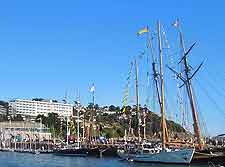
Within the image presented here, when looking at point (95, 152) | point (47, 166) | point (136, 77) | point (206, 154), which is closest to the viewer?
Answer: point (206, 154)

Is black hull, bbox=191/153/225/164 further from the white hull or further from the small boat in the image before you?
the small boat

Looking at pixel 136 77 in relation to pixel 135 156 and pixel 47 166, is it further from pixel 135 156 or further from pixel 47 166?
pixel 47 166

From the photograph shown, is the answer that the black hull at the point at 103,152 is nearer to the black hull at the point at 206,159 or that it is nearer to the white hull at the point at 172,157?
the white hull at the point at 172,157

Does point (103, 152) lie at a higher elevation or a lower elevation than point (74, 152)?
lower

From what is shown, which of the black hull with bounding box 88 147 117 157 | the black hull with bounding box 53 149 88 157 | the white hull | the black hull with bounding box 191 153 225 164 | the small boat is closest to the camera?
the black hull with bounding box 191 153 225 164

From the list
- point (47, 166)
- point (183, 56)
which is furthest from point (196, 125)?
point (47, 166)

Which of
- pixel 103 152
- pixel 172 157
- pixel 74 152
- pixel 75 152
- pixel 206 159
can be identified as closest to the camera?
pixel 206 159

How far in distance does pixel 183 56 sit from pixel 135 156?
2610 centimetres

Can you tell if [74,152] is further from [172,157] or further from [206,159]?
[206,159]

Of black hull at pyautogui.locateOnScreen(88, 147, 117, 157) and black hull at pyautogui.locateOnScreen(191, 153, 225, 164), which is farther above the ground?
black hull at pyautogui.locateOnScreen(88, 147, 117, 157)

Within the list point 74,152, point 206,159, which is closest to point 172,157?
point 206,159

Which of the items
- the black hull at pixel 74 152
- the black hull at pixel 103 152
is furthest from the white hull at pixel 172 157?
the black hull at pixel 74 152

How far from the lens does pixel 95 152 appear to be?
165 m

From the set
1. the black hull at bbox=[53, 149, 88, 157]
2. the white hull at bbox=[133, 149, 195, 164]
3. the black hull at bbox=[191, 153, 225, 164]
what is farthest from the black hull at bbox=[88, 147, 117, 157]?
the black hull at bbox=[191, 153, 225, 164]
